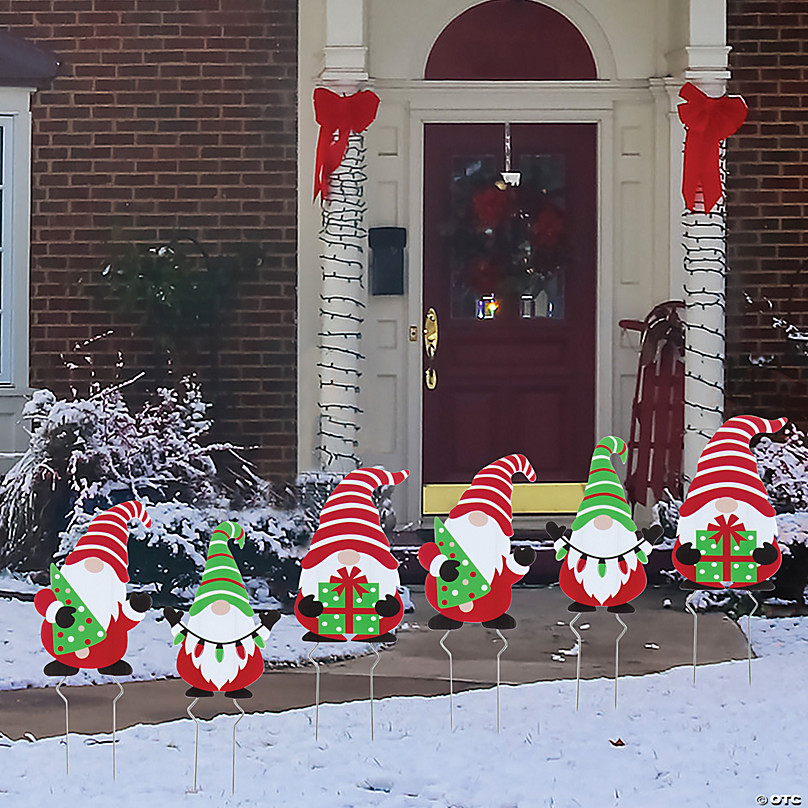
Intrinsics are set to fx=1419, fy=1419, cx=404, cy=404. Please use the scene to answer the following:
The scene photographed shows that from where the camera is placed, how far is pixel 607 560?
4.24 m

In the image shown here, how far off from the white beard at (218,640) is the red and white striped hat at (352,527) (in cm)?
35

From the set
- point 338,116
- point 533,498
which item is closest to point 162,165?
point 338,116

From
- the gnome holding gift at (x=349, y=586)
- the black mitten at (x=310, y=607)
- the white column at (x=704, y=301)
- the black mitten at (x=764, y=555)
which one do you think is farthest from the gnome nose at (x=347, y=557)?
the white column at (x=704, y=301)

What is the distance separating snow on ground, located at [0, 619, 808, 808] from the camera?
157 inches

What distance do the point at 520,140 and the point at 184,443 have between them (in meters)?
2.56

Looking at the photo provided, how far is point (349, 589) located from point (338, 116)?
3.35 metres

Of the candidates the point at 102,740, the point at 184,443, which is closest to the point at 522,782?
the point at 102,740

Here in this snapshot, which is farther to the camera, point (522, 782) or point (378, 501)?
point (378, 501)

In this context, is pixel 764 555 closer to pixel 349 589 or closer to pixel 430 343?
pixel 349 589

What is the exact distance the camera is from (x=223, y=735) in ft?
14.9

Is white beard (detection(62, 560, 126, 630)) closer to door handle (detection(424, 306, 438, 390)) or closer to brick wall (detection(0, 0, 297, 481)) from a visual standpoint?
brick wall (detection(0, 0, 297, 481))

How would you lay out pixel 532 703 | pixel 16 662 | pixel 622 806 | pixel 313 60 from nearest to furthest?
1. pixel 622 806
2. pixel 532 703
3. pixel 16 662
4. pixel 313 60

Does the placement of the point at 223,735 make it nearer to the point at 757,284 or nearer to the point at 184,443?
the point at 184,443

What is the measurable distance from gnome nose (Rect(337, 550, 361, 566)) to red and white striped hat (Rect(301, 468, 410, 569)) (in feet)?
0.05
